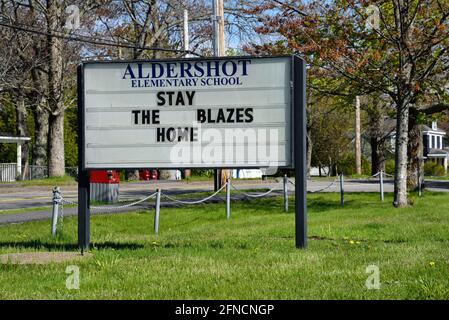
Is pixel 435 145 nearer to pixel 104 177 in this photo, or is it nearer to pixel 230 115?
pixel 104 177

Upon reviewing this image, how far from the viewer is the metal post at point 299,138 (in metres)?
10.4

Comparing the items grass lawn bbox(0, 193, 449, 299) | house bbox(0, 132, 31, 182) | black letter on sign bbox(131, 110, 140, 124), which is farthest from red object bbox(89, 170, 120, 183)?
house bbox(0, 132, 31, 182)

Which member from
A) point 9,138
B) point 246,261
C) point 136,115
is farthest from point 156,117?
point 9,138

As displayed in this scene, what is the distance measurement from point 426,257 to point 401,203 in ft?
38.1

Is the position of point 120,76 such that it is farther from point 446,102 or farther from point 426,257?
point 446,102

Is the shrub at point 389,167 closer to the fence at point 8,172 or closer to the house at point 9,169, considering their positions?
the house at point 9,169

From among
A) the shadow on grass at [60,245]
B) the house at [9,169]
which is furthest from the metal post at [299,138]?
the house at [9,169]

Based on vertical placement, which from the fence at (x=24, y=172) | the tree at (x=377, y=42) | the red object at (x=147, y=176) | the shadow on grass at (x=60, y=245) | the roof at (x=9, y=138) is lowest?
the shadow on grass at (x=60, y=245)

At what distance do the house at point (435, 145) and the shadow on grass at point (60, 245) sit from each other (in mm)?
72480

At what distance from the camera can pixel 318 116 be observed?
6016 cm

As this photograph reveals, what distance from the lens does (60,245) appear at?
11.8 m

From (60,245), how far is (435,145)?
271 ft

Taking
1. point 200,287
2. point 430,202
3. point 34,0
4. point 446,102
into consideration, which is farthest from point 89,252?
point 34,0
